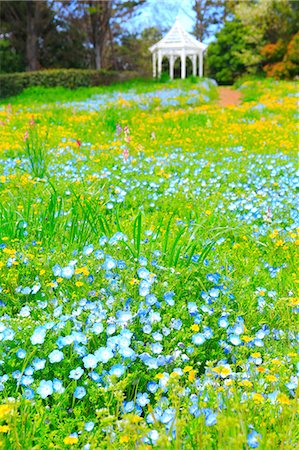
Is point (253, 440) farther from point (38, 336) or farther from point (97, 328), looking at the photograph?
point (38, 336)

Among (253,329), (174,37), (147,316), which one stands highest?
(174,37)

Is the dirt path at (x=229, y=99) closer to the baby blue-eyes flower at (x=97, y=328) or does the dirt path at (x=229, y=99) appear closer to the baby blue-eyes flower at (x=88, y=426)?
the baby blue-eyes flower at (x=97, y=328)

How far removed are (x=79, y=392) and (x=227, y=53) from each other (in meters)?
39.2

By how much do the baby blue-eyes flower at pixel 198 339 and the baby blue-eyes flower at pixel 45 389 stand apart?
64 cm

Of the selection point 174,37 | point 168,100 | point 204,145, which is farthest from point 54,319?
point 174,37

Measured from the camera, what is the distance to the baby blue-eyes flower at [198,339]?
2.17 m

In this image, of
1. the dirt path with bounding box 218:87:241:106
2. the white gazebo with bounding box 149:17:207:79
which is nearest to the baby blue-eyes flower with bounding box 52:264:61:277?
the dirt path with bounding box 218:87:241:106

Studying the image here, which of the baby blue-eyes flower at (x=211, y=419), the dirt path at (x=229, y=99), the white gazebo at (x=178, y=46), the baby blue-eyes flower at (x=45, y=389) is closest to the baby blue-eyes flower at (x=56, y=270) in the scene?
the baby blue-eyes flower at (x=45, y=389)

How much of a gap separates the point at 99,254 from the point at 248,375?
1068mm

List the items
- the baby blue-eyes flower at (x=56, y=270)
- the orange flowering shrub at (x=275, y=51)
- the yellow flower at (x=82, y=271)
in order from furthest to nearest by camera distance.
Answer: the orange flowering shrub at (x=275, y=51)
the baby blue-eyes flower at (x=56, y=270)
the yellow flower at (x=82, y=271)

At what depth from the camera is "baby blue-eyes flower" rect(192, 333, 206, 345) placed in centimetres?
217

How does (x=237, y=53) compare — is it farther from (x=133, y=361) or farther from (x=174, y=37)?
(x=133, y=361)

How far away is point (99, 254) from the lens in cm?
273

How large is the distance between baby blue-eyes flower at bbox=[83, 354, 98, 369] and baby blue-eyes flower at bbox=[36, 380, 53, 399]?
0.50ft
